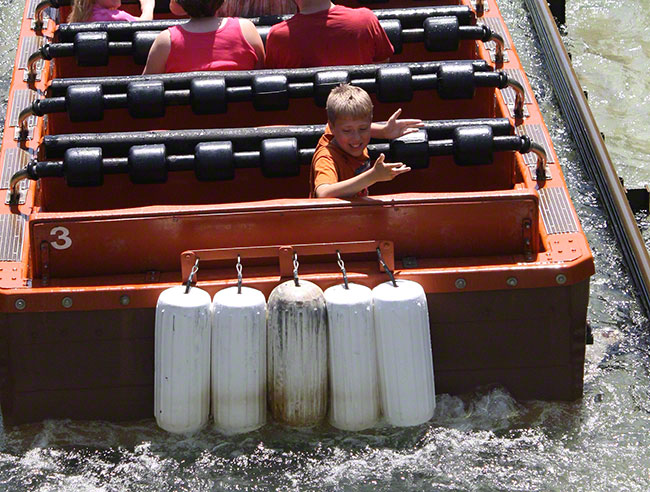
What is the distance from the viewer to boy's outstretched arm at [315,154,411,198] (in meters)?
4.27

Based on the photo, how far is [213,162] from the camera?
15.3 feet

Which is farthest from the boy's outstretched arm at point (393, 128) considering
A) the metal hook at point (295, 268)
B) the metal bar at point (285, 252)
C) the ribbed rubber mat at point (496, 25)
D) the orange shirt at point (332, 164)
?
the ribbed rubber mat at point (496, 25)

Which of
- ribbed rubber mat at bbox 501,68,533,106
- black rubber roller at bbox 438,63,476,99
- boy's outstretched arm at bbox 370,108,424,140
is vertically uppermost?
black rubber roller at bbox 438,63,476,99

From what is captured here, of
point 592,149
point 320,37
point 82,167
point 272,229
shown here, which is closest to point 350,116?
point 272,229

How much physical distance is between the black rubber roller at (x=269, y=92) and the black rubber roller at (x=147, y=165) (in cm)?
56

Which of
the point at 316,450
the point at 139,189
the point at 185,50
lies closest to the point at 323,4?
the point at 185,50

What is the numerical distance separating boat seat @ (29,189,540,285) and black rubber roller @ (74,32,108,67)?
138 centimetres

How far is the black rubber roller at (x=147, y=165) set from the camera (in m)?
4.65

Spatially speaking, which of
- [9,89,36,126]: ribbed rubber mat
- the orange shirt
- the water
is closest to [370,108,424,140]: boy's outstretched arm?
the orange shirt

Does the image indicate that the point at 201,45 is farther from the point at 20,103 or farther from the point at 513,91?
the point at 513,91

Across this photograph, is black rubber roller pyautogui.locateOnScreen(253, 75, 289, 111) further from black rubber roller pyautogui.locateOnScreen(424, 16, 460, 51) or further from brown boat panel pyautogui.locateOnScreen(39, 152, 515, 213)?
black rubber roller pyautogui.locateOnScreen(424, 16, 460, 51)

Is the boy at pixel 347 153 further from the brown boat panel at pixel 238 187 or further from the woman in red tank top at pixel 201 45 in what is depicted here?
the woman in red tank top at pixel 201 45

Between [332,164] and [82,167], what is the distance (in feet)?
3.25

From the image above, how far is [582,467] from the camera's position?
161 inches
